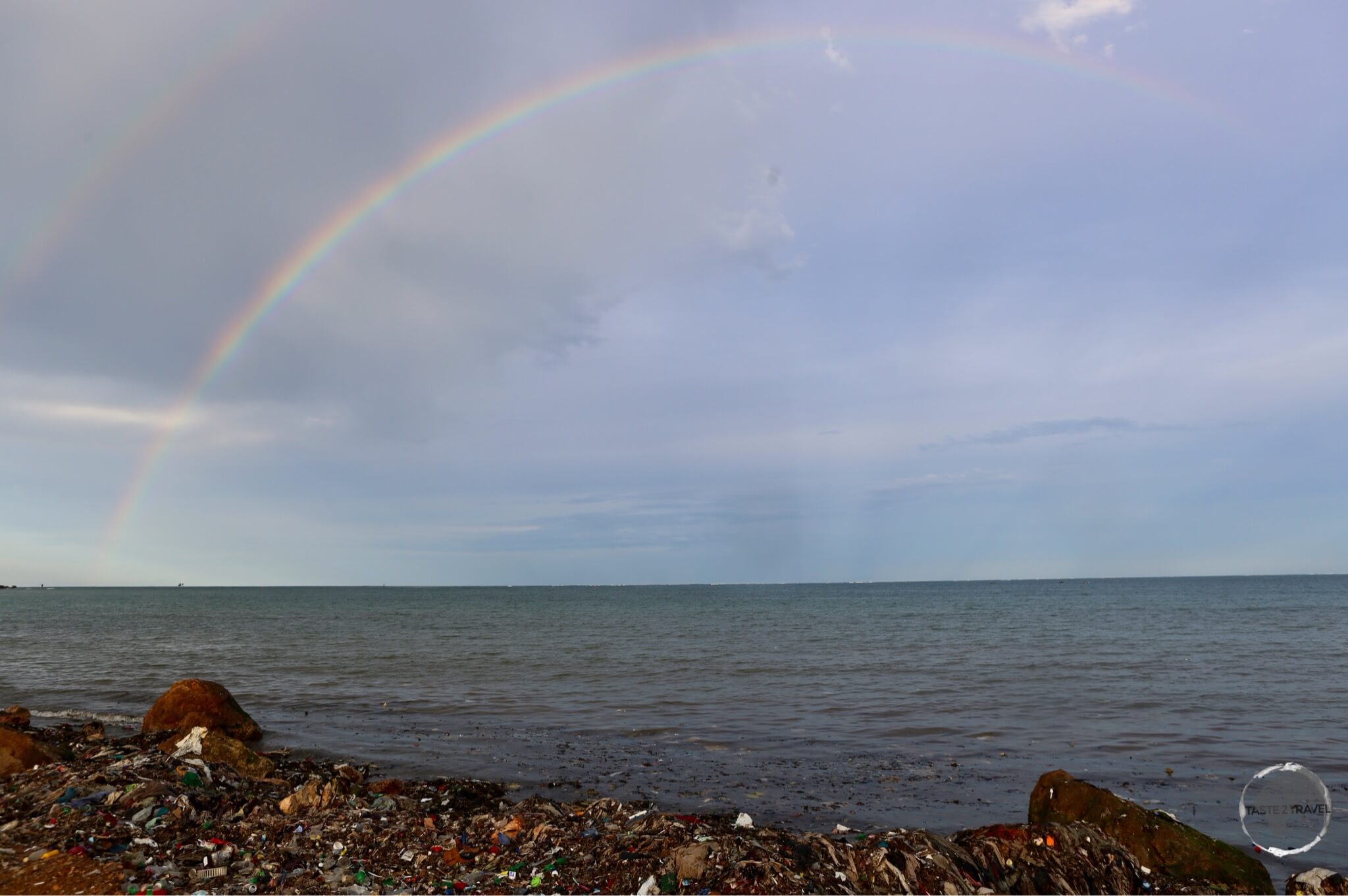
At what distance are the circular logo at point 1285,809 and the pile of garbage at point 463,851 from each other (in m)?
2.85

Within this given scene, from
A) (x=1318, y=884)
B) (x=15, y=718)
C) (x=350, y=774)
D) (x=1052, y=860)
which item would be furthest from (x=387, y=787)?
(x=1318, y=884)

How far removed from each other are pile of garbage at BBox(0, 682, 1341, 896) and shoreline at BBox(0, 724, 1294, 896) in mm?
20

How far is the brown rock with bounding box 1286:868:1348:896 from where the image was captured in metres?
7.47

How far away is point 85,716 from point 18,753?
10.8 metres

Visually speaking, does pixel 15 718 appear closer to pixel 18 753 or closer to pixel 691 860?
pixel 18 753

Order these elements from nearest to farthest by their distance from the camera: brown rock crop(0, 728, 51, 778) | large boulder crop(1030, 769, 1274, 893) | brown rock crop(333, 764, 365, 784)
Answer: large boulder crop(1030, 769, 1274, 893)
brown rock crop(0, 728, 51, 778)
brown rock crop(333, 764, 365, 784)

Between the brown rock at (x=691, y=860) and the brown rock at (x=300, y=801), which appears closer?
the brown rock at (x=691, y=860)

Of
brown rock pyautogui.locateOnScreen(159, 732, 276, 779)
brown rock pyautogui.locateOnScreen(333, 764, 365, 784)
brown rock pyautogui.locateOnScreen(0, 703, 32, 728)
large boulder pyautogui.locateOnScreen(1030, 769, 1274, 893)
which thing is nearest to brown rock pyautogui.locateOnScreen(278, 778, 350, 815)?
brown rock pyautogui.locateOnScreen(333, 764, 365, 784)

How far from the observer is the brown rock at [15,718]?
15.2 metres

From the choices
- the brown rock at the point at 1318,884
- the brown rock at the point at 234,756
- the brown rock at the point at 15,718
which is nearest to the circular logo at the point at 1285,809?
the brown rock at the point at 1318,884

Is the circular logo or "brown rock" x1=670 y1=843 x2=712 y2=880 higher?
"brown rock" x1=670 y1=843 x2=712 y2=880

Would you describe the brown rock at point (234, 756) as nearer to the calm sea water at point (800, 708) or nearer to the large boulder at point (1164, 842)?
the calm sea water at point (800, 708)

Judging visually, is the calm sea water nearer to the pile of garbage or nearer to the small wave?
the small wave

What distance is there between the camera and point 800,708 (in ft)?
66.8
